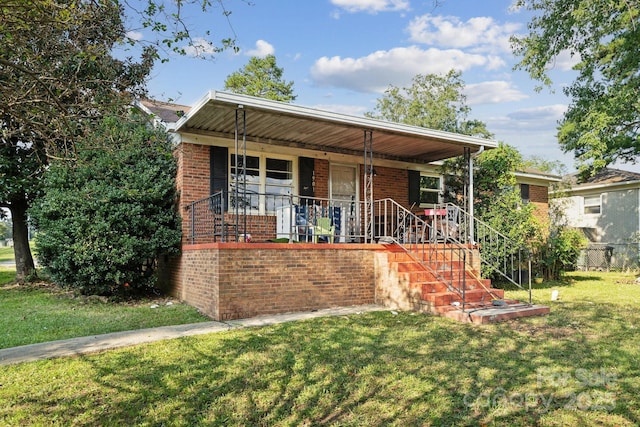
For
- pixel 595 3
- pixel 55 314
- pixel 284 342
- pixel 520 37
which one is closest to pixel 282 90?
pixel 520 37

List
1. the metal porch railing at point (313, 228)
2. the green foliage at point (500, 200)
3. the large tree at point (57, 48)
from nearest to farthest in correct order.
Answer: the large tree at point (57, 48)
the metal porch railing at point (313, 228)
the green foliage at point (500, 200)

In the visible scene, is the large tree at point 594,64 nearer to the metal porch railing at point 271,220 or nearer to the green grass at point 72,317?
the metal porch railing at point 271,220

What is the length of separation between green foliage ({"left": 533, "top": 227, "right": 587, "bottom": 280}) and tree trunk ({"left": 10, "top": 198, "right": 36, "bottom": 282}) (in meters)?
14.9

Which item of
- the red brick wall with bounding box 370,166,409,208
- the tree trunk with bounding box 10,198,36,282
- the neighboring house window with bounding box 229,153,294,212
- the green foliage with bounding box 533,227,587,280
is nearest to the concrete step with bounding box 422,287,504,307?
the neighboring house window with bounding box 229,153,294,212

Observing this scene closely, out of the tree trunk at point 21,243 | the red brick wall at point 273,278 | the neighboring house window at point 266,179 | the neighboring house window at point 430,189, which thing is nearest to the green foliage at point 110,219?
the red brick wall at point 273,278

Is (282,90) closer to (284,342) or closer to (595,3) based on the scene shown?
(595,3)

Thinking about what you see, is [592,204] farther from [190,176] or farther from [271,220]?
[190,176]

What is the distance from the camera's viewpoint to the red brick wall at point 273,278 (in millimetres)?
6886

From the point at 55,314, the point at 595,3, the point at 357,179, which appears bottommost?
the point at 55,314

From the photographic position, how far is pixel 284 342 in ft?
17.4

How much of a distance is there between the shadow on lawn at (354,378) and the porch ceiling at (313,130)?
3.72 meters

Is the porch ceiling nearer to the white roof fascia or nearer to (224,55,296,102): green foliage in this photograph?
the white roof fascia

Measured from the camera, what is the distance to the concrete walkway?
16.0ft

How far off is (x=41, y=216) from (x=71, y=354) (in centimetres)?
508
